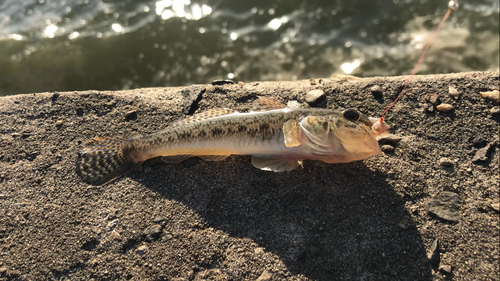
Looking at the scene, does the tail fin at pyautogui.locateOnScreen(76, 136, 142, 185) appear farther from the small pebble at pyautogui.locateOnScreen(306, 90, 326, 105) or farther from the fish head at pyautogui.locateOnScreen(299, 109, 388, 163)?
the small pebble at pyautogui.locateOnScreen(306, 90, 326, 105)

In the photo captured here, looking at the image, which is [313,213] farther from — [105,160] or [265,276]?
[105,160]

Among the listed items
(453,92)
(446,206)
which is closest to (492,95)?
(453,92)

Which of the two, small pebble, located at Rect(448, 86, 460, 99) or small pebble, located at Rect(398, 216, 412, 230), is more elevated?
small pebble, located at Rect(448, 86, 460, 99)

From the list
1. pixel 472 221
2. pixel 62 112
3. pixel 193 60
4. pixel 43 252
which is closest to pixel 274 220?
pixel 472 221

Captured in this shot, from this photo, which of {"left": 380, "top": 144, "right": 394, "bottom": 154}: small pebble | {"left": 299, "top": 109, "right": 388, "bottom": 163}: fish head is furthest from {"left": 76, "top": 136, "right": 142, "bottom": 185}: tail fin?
{"left": 380, "top": 144, "right": 394, "bottom": 154}: small pebble

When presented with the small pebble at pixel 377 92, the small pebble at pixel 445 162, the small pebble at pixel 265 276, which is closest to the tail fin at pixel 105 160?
the small pebble at pixel 265 276
